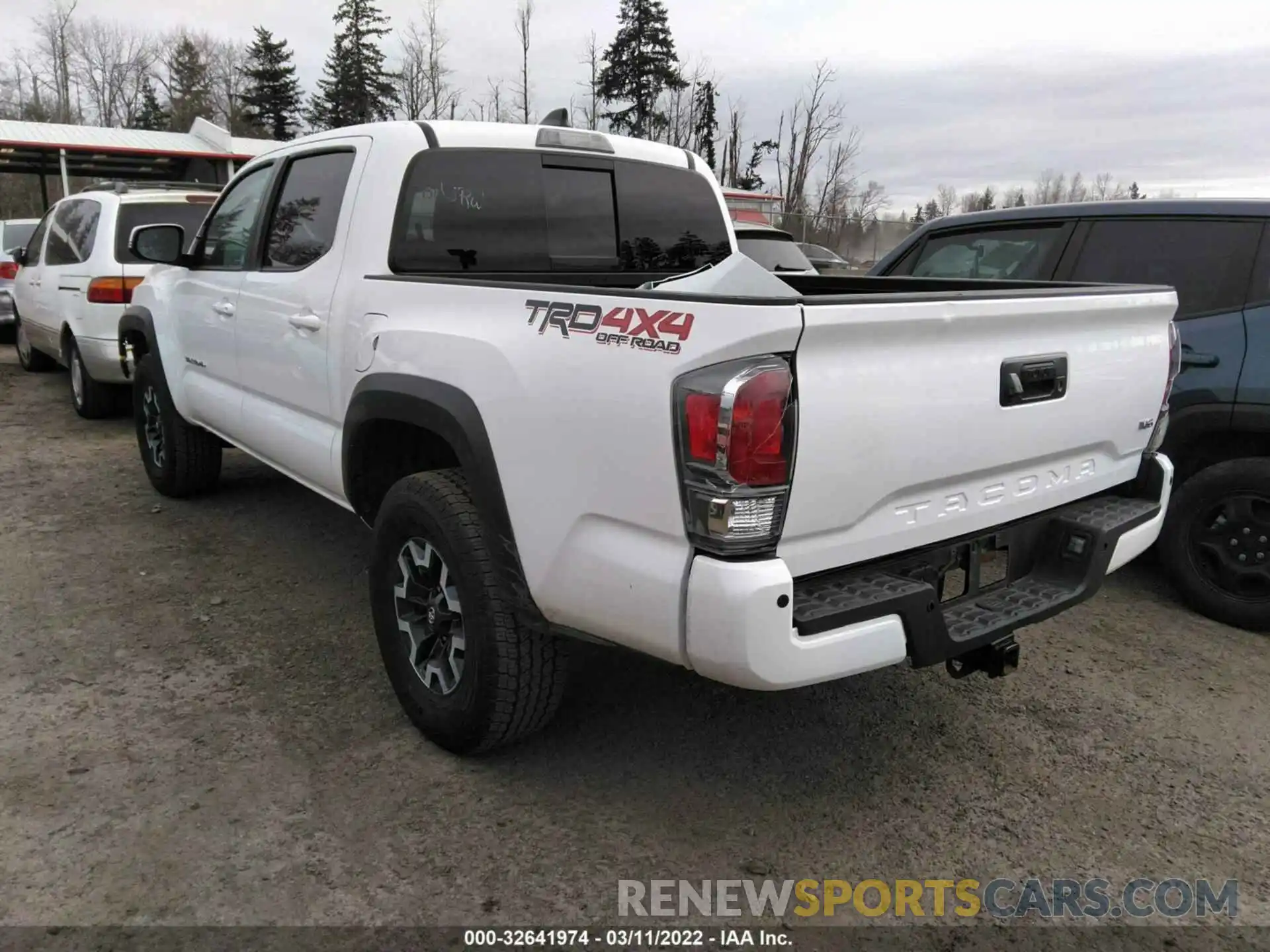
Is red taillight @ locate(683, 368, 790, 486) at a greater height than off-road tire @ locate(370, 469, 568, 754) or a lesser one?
greater

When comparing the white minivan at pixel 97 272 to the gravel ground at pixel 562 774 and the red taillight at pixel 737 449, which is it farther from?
the red taillight at pixel 737 449

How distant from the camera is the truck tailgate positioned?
2.12 m

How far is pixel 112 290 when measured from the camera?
7.15 metres

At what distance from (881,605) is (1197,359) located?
2.82 meters

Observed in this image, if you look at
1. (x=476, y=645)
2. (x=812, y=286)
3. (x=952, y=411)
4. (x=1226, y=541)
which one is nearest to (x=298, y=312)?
(x=476, y=645)

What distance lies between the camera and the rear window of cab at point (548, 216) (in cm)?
337

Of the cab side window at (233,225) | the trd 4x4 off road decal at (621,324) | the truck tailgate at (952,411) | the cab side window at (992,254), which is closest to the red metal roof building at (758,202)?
the cab side window at (992,254)

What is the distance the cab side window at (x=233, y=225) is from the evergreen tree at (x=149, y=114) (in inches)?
2291

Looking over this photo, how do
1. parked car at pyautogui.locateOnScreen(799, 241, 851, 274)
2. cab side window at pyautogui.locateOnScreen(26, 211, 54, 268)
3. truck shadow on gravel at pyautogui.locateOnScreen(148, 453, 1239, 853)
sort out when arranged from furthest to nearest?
parked car at pyautogui.locateOnScreen(799, 241, 851, 274) → cab side window at pyautogui.locateOnScreen(26, 211, 54, 268) → truck shadow on gravel at pyautogui.locateOnScreen(148, 453, 1239, 853)

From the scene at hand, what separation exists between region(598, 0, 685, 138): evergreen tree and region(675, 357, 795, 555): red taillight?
35.2 metres

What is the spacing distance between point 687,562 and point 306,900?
1.31 m

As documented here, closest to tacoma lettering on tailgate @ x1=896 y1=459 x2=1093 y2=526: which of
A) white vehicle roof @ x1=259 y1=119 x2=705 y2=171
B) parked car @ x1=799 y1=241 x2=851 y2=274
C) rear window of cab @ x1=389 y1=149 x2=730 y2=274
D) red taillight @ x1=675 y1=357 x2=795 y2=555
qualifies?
red taillight @ x1=675 y1=357 x2=795 y2=555

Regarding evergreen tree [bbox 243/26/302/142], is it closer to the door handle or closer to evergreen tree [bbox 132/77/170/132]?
evergreen tree [bbox 132/77/170/132]

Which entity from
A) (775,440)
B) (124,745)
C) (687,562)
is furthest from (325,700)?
(775,440)
